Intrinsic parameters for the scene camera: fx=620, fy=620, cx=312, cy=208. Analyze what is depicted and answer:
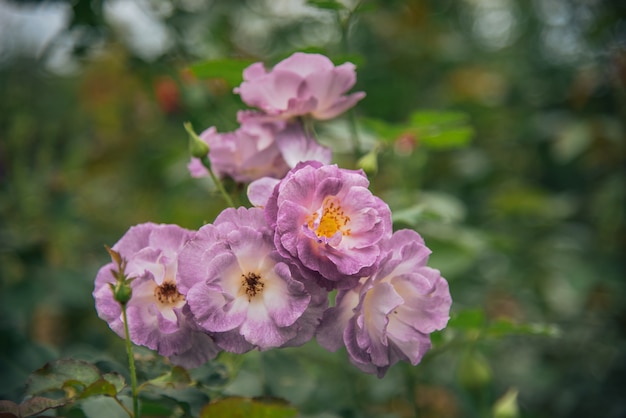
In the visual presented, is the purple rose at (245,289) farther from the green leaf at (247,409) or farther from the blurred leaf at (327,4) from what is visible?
the blurred leaf at (327,4)

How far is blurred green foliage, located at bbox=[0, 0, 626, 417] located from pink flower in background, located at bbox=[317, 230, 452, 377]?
5.9 inches

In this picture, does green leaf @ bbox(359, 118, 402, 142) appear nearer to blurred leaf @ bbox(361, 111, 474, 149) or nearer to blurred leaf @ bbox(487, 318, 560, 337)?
blurred leaf @ bbox(361, 111, 474, 149)

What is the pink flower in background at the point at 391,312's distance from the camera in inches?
24.0

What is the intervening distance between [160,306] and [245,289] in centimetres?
9

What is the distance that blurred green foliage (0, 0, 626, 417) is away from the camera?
1.02 meters

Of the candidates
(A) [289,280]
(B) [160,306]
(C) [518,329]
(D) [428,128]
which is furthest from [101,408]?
(D) [428,128]

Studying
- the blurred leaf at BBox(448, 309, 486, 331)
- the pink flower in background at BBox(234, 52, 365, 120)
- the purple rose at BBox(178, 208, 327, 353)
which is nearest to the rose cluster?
the purple rose at BBox(178, 208, 327, 353)

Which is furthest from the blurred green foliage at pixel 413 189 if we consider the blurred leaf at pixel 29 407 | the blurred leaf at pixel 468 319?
the blurred leaf at pixel 29 407

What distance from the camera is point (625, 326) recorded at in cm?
170

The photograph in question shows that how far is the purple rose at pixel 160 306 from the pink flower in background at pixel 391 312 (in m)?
0.13

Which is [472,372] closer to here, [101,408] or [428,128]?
[428,128]

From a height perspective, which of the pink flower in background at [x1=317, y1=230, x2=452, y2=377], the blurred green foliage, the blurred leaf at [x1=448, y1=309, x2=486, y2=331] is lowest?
the blurred green foliage

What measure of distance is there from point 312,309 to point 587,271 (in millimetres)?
1305

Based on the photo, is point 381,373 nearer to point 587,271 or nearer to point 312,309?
point 312,309
